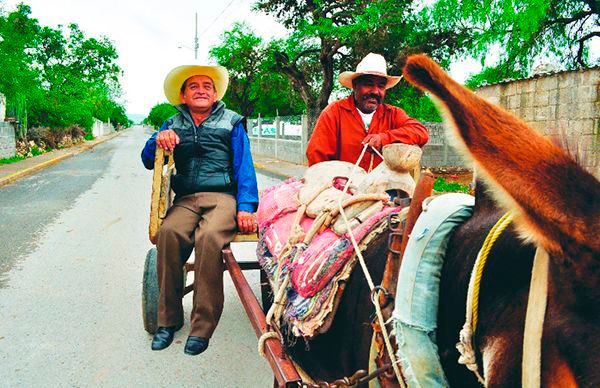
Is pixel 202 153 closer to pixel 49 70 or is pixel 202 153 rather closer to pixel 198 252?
pixel 198 252

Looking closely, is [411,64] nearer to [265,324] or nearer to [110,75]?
[265,324]

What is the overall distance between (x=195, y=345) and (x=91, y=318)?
5.57ft

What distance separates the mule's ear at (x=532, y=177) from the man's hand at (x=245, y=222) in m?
2.68

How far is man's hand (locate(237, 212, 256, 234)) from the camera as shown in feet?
11.6

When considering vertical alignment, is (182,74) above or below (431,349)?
above

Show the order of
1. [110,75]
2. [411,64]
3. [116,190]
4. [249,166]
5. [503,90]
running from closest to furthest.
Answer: [411,64]
[249,166]
[503,90]
[116,190]
[110,75]

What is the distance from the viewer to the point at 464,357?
1.06 metres

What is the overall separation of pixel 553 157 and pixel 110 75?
5415 centimetres

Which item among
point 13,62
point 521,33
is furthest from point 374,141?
point 13,62

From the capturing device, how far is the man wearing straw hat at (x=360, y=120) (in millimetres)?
3414

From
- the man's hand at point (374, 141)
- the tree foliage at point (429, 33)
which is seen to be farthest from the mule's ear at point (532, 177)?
the tree foliage at point (429, 33)

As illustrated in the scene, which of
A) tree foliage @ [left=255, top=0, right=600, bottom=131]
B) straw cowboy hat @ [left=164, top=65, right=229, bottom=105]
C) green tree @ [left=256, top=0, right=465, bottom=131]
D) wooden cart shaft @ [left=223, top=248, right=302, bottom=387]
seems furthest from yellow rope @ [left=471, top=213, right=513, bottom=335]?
green tree @ [left=256, top=0, right=465, bottom=131]

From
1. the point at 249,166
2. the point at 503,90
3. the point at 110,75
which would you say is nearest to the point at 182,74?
the point at 249,166

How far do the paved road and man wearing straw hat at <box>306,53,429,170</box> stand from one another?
63.0 inches
